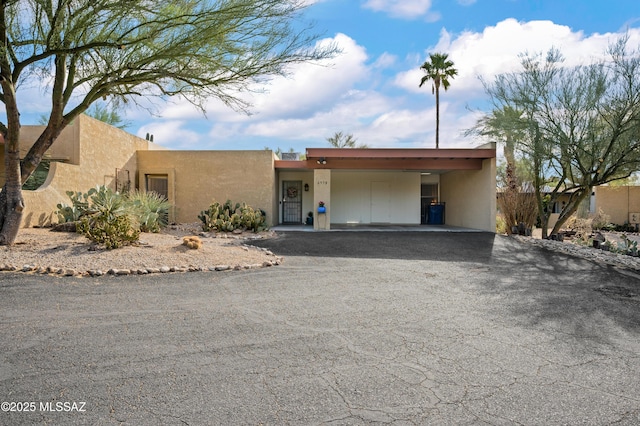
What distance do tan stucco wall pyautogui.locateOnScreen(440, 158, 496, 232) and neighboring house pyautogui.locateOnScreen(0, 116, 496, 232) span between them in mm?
42

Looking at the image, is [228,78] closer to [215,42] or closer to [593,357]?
[215,42]

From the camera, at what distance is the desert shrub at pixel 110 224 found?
883cm

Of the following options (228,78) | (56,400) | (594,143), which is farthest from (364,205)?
(56,400)

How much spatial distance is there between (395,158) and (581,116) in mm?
6345

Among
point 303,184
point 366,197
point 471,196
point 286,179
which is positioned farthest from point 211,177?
point 471,196

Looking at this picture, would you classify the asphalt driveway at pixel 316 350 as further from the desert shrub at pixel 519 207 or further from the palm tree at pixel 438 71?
the palm tree at pixel 438 71

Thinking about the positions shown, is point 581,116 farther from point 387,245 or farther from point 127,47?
point 127,47

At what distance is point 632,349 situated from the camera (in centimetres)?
421

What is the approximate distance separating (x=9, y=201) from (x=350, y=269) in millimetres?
7531

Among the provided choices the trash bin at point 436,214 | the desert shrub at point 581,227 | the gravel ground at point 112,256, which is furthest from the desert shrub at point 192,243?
the desert shrub at point 581,227

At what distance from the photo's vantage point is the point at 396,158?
16.5 metres

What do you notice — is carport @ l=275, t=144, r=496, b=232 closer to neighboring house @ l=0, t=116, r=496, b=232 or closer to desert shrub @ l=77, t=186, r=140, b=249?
neighboring house @ l=0, t=116, r=496, b=232

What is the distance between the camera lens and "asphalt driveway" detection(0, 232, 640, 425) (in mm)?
2924

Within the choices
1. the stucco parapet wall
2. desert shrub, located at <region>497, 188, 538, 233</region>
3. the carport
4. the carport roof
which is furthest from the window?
desert shrub, located at <region>497, 188, 538, 233</region>
